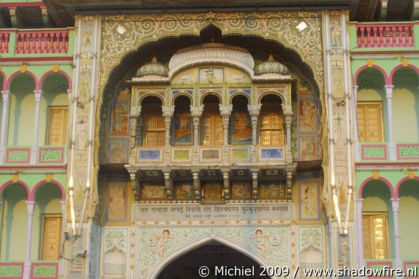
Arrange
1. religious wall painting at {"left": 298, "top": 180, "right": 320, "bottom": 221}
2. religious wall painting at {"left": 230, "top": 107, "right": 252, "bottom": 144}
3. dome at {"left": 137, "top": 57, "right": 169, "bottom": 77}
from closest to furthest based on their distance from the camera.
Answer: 1. religious wall painting at {"left": 298, "top": 180, "right": 320, "bottom": 221}
2. dome at {"left": 137, "top": 57, "right": 169, "bottom": 77}
3. religious wall painting at {"left": 230, "top": 107, "right": 252, "bottom": 144}

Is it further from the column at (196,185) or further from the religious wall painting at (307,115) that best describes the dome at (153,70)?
the religious wall painting at (307,115)

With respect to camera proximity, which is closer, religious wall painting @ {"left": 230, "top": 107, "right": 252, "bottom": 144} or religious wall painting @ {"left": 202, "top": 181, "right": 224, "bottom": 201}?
religious wall painting @ {"left": 202, "top": 181, "right": 224, "bottom": 201}

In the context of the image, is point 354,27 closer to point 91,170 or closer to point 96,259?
point 91,170

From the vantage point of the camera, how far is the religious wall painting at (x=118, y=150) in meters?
23.5

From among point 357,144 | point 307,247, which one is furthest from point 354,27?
point 307,247

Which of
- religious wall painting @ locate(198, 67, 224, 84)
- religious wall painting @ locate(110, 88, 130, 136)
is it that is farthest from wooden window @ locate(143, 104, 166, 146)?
religious wall painting @ locate(198, 67, 224, 84)

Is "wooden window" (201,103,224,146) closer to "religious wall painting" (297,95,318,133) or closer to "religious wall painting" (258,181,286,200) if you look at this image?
"religious wall painting" (258,181,286,200)

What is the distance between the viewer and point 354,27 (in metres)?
22.9

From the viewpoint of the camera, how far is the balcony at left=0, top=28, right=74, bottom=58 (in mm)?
23359

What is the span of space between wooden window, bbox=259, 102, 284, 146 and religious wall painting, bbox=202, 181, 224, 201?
6.34ft

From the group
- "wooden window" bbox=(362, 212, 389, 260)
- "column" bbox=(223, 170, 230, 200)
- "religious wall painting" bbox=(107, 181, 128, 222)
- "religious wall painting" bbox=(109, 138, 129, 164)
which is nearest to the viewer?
"wooden window" bbox=(362, 212, 389, 260)

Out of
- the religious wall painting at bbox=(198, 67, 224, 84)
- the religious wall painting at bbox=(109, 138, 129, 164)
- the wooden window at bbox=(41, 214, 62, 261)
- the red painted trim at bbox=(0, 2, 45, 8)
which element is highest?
the red painted trim at bbox=(0, 2, 45, 8)

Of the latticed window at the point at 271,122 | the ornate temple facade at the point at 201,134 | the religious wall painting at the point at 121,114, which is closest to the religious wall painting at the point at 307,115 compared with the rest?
the ornate temple facade at the point at 201,134

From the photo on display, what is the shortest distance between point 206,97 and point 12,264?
787 centimetres
